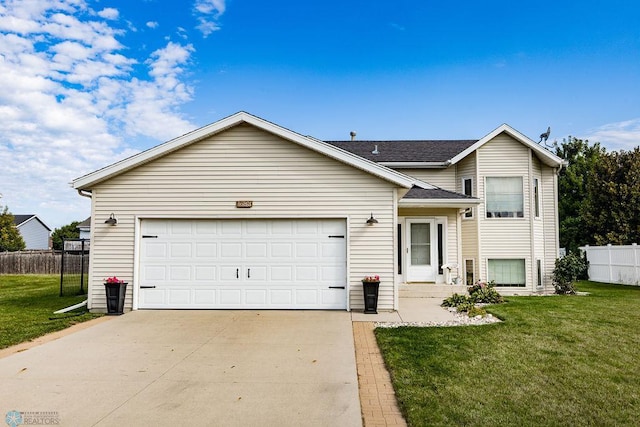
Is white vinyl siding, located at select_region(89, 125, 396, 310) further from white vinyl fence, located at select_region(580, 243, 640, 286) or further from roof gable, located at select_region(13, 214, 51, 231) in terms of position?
roof gable, located at select_region(13, 214, 51, 231)

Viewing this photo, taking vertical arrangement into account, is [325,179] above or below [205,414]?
above

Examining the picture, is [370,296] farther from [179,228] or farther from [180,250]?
[179,228]

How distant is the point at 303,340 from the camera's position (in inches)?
307

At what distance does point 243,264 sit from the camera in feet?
35.6

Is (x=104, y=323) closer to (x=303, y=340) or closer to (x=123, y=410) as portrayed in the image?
(x=303, y=340)

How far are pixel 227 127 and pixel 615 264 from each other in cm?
1897

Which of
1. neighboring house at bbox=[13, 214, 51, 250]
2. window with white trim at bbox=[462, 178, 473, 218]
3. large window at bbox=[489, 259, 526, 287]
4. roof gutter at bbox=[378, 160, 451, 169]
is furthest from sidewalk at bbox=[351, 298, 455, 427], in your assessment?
neighboring house at bbox=[13, 214, 51, 250]

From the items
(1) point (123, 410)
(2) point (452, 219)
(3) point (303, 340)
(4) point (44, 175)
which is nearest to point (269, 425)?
(1) point (123, 410)

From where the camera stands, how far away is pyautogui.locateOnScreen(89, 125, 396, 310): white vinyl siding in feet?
35.1

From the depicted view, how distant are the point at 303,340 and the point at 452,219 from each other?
8.67 m

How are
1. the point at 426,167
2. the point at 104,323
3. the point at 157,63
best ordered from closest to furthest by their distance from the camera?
the point at 104,323 → the point at 157,63 → the point at 426,167

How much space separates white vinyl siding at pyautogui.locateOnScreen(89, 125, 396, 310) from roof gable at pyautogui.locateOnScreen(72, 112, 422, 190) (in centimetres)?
23

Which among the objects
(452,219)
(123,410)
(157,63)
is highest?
(157,63)

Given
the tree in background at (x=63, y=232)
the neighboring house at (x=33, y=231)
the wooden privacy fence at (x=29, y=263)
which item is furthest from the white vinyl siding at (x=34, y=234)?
the wooden privacy fence at (x=29, y=263)
